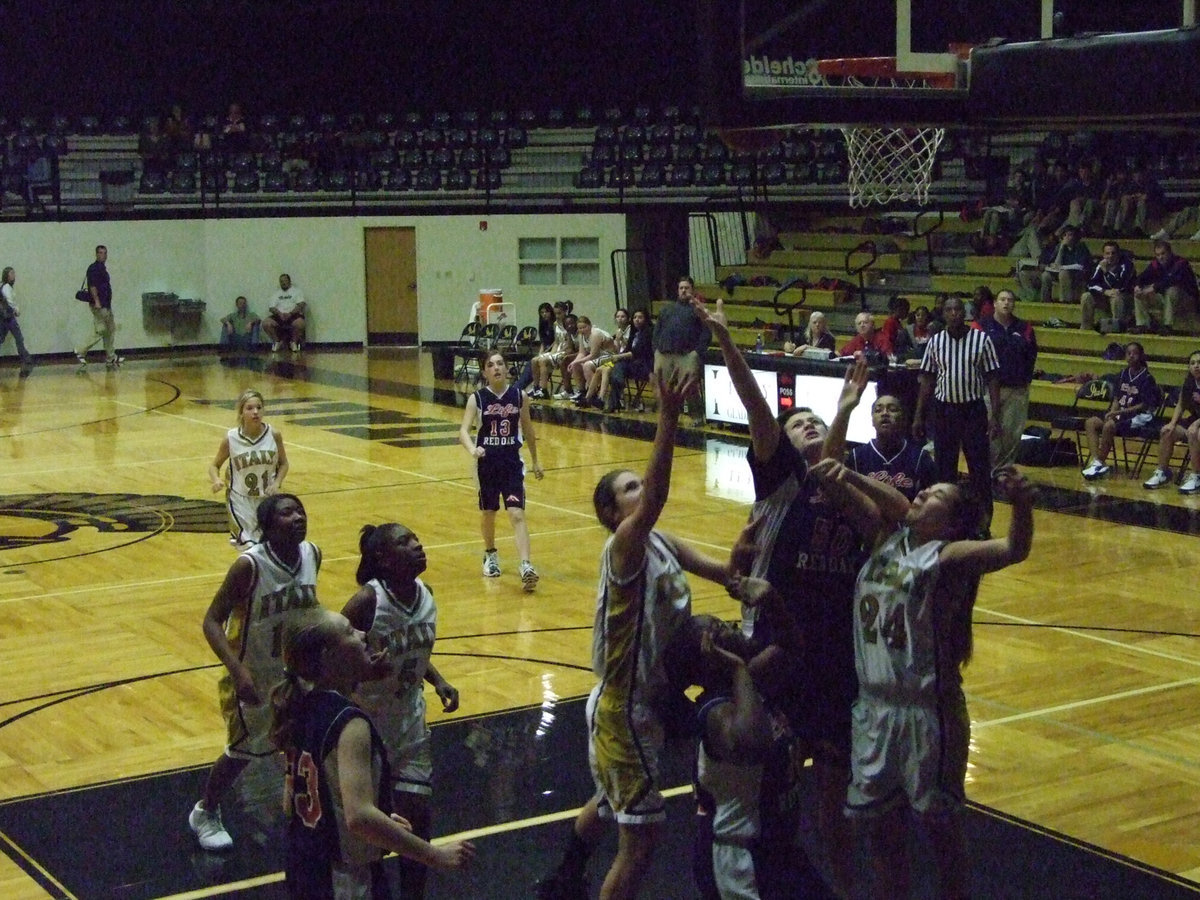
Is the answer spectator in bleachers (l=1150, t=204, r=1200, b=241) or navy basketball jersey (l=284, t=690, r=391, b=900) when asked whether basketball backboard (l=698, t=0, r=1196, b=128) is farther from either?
spectator in bleachers (l=1150, t=204, r=1200, b=241)

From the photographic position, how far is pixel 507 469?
1117 centimetres

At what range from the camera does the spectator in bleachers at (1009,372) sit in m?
14.0

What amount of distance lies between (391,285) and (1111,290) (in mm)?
16592

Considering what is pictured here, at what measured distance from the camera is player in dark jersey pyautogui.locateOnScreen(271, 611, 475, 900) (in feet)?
13.4

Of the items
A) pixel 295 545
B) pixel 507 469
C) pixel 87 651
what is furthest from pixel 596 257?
pixel 295 545

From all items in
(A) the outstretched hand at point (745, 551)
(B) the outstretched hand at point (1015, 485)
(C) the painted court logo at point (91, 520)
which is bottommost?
(C) the painted court logo at point (91, 520)

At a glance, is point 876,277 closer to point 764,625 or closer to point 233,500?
point 233,500

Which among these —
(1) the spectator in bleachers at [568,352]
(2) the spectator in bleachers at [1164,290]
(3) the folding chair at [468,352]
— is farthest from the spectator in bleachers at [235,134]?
(2) the spectator in bleachers at [1164,290]

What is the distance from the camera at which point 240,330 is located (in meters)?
31.3

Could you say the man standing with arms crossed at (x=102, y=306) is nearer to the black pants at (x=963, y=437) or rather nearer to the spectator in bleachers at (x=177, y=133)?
the spectator in bleachers at (x=177, y=133)

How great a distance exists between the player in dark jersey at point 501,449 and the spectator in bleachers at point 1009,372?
4.65 m

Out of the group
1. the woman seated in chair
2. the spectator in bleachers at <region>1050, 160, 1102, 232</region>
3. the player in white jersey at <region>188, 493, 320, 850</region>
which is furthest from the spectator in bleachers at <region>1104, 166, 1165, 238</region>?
the player in white jersey at <region>188, 493, 320, 850</region>

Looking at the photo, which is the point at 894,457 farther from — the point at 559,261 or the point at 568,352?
the point at 559,261

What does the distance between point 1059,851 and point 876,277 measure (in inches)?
685
